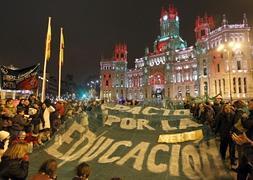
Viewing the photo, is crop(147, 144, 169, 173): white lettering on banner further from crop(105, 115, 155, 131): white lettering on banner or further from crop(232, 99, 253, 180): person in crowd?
crop(232, 99, 253, 180): person in crowd

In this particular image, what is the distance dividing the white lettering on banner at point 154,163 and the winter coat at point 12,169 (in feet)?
13.1

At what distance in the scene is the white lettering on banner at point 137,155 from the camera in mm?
8312

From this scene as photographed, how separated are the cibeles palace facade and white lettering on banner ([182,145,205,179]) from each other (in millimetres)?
29572

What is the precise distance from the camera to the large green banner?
7.71m

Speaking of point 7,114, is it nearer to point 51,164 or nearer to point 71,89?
point 51,164

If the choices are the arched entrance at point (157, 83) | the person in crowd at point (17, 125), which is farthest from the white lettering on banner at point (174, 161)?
the arched entrance at point (157, 83)

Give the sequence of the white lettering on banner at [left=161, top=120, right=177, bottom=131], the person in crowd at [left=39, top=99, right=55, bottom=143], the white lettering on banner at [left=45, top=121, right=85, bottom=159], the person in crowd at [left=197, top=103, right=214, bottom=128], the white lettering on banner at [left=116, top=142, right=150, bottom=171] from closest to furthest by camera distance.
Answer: the white lettering on banner at [left=116, top=142, right=150, bottom=171] → the white lettering on banner at [left=45, top=121, right=85, bottom=159] → the person in crowd at [left=39, top=99, right=55, bottom=143] → the person in crowd at [left=197, top=103, right=214, bottom=128] → the white lettering on banner at [left=161, top=120, right=177, bottom=131]

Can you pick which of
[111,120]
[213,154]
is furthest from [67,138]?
[213,154]

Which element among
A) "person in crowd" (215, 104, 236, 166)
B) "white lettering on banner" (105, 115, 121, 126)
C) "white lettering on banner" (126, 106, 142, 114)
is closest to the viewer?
"person in crowd" (215, 104, 236, 166)

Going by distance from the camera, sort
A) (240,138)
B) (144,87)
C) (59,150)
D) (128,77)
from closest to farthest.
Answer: (240,138) < (59,150) < (144,87) < (128,77)

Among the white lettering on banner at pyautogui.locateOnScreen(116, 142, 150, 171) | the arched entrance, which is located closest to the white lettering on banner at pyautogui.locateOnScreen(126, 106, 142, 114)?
the white lettering on banner at pyautogui.locateOnScreen(116, 142, 150, 171)

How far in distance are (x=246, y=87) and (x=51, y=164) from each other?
62.7 m

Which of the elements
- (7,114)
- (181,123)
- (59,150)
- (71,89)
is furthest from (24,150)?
(71,89)

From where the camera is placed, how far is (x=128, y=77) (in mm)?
113312
